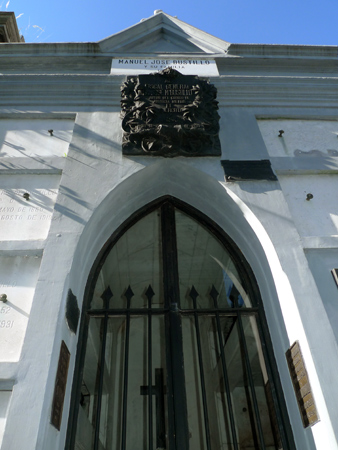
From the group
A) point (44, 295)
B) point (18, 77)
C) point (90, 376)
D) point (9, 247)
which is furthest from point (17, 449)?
point (18, 77)

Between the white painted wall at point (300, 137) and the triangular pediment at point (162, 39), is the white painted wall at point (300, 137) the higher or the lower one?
the lower one

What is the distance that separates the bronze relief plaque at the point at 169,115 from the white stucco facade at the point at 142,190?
6.2 inches

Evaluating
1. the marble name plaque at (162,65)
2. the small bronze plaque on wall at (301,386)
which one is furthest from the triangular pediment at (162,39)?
the small bronze plaque on wall at (301,386)

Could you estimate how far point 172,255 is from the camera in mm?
4105

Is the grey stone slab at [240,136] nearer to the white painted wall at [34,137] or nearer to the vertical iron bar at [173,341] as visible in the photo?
the vertical iron bar at [173,341]

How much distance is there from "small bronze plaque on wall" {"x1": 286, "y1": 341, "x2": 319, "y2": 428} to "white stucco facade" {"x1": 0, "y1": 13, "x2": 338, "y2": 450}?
0.15ft

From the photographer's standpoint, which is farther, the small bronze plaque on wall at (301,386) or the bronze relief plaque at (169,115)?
the bronze relief plaque at (169,115)

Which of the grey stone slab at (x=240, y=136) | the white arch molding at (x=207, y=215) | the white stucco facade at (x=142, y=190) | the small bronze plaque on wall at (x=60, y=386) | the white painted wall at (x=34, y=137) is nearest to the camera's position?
the small bronze plaque on wall at (x=60, y=386)

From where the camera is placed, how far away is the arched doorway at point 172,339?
10.5 feet

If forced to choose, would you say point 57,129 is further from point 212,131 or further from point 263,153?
point 263,153

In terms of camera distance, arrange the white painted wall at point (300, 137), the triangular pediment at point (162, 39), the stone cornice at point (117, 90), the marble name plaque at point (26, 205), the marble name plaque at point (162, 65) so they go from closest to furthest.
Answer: the marble name plaque at point (26, 205) < the white painted wall at point (300, 137) < the stone cornice at point (117, 90) < the marble name plaque at point (162, 65) < the triangular pediment at point (162, 39)

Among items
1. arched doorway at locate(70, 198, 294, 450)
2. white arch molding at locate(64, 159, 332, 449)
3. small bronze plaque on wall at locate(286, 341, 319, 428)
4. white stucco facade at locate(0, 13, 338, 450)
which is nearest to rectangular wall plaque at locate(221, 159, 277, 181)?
white stucco facade at locate(0, 13, 338, 450)

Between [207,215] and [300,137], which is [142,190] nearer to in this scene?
[207,215]

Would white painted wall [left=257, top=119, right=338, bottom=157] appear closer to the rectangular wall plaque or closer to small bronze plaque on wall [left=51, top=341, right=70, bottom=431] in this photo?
the rectangular wall plaque
